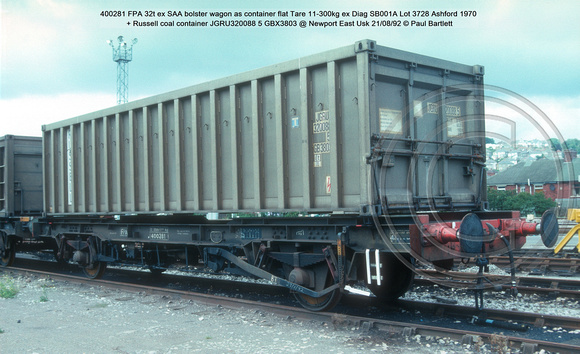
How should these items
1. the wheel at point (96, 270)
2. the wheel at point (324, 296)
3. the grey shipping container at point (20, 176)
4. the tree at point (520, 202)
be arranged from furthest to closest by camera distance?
the grey shipping container at point (20, 176), the wheel at point (96, 270), the wheel at point (324, 296), the tree at point (520, 202)

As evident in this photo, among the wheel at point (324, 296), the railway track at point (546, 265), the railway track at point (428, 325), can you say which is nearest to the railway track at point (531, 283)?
the railway track at point (428, 325)

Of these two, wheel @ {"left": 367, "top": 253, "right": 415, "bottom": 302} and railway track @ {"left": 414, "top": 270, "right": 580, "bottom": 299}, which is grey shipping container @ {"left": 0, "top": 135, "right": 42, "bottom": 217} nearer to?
wheel @ {"left": 367, "top": 253, "right": 415, "bottom": 302}

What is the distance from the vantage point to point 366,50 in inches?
264

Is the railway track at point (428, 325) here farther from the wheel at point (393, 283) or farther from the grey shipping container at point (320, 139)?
the grey shipping container at point (320, 139)

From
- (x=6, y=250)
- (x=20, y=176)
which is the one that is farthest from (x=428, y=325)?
(x=6, y=250)

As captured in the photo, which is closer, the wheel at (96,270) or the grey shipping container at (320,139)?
the grey shipping container at (320,139)

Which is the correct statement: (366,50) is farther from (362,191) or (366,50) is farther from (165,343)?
(165,343)

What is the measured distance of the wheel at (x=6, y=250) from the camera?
14742 mm

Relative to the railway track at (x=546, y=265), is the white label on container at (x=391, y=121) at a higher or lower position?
higher

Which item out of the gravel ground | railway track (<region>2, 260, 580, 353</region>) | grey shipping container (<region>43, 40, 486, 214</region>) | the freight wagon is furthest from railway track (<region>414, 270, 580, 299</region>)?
the gravel ground

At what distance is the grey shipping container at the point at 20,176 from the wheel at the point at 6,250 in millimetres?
831

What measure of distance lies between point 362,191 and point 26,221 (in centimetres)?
1058

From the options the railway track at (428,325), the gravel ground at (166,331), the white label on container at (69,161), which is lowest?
the gravel ground at (166,331)

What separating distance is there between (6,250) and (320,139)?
11584 millimetres
